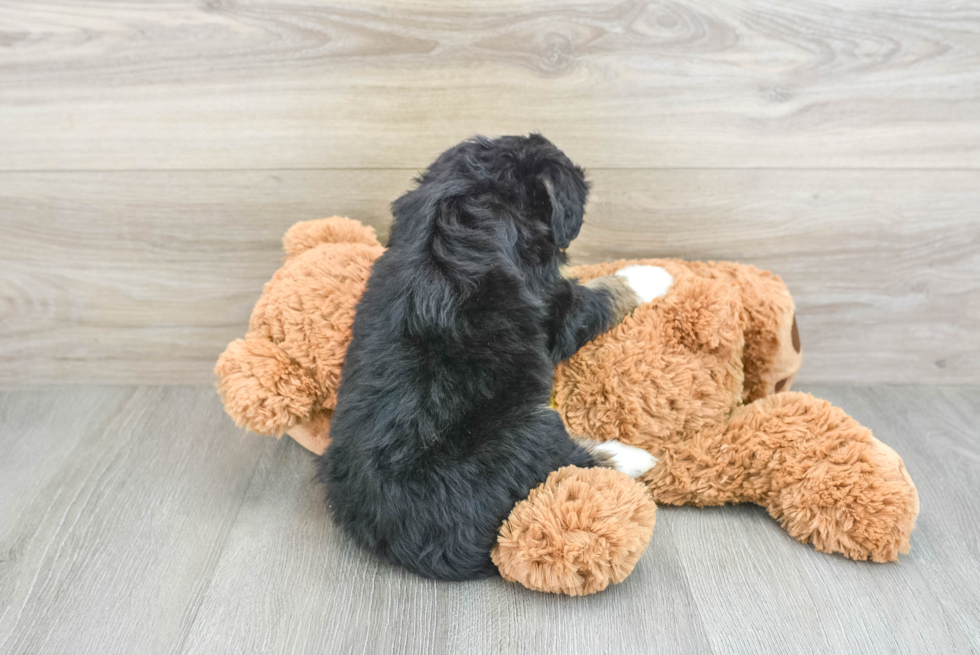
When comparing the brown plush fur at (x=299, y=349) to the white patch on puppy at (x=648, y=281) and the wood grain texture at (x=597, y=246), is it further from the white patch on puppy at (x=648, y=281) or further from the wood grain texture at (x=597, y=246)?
the white patch on puppy at (x=648, y=281)

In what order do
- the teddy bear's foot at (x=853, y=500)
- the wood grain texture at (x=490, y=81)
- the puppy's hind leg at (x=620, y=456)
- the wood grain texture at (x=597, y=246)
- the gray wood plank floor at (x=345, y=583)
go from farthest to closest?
the wood grain texture at (x=597, y=246), the wood grain texture at (x=490, y=81), the puppy's hind leg at (x=620, y=456), the teddy bear's foot at (x=853, y=500), the gray wood plank floor at (x=345, y=583)

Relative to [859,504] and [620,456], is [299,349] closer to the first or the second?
[620,456]

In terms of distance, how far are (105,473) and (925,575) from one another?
1.65 meters

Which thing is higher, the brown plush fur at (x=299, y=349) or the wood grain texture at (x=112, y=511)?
the brown plush fur at (x=299, y=349)

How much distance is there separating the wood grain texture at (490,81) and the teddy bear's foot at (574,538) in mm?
A: 827

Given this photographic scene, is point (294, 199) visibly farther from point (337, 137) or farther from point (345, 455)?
point (345, 455)

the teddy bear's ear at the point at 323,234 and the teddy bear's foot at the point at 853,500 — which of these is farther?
the teddy bear's ear at the point at 323,234

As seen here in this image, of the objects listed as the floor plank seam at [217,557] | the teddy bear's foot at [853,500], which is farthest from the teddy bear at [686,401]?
the floor plank seam at [217,557]

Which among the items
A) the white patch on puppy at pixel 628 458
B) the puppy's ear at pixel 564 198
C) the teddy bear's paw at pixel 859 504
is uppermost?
the puppy's ear at pixel 564 198

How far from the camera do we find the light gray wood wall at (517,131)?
149 centimetres

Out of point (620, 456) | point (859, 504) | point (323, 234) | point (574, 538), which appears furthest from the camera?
point (323, 234)

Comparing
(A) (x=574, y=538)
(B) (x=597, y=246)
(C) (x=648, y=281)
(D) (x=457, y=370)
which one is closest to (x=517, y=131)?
(B) (x=597, y=246)

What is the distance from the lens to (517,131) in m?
1.57

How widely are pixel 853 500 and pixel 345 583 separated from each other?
89 centimetres
